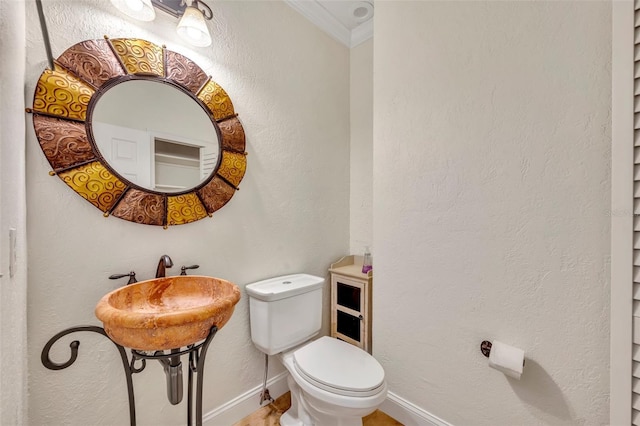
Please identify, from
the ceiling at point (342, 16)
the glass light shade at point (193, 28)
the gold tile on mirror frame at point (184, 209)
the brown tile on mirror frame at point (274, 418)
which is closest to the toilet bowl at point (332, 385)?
the brown tile on mirror frame at point (274, 418)

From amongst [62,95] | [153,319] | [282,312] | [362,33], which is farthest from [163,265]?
[362,33]

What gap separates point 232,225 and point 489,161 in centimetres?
129

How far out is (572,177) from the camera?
94cm

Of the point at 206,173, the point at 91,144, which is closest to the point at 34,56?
the point at 91,144

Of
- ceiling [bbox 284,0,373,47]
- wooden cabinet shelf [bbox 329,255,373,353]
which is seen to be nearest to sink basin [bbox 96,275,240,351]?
wooden cabinet shelf [bbox 329,255,373,353]

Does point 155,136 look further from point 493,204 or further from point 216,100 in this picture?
point 493,204

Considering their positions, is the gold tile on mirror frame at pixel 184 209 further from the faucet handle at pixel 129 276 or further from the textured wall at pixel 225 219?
the faucet handle at pixel 129 276

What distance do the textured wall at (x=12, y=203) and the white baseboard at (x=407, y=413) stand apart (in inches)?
60.5

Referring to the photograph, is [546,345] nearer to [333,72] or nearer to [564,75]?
[564,75]

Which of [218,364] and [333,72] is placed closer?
[218,364]

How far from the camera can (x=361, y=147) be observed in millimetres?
2027

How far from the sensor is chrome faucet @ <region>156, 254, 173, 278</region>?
1100 millimetres

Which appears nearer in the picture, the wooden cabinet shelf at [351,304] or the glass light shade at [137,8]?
the glass light shade at [137,8]

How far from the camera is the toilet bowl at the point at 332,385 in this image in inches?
42.0
